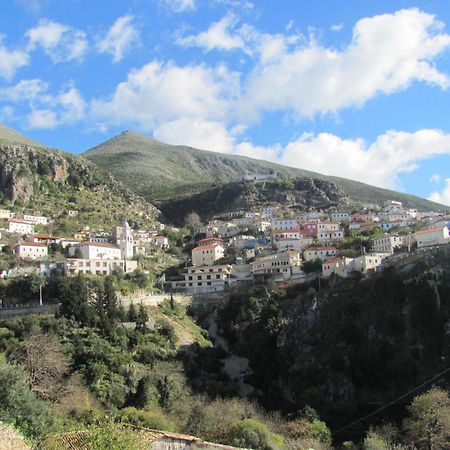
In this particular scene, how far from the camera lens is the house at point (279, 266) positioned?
7225 cm

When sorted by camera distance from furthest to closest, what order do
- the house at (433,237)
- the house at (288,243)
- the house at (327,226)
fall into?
the house at (327,226), the house at (288,243), the house at (433,237)

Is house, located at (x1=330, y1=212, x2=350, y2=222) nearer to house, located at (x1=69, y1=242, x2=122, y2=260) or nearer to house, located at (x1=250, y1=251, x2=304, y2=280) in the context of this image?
house, located at (x1=250, y1=251, x2=304, y2=280)

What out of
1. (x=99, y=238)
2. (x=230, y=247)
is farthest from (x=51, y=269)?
(x=230, y=247)

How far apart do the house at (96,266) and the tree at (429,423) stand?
41271 millimetres

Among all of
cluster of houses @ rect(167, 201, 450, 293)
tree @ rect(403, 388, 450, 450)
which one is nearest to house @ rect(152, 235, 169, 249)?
cluster of houses @ rect(167, 201, 450, 293)

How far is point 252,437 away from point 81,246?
158ft

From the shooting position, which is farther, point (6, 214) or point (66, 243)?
point (6, 214)

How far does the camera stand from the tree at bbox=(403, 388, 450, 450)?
119ft

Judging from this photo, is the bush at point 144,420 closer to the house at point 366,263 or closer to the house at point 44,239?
the house at point 366,263

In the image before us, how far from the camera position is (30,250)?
74.9 m

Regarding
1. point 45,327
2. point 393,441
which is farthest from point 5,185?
point 393,441

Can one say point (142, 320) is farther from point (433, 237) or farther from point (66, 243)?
point (433, 237)

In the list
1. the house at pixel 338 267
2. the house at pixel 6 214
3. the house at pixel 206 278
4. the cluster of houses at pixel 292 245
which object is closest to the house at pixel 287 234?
the cluster of houses at pixel 292 245

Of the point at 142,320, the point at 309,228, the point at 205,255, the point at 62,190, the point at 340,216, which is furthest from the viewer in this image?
the point at 62,190
